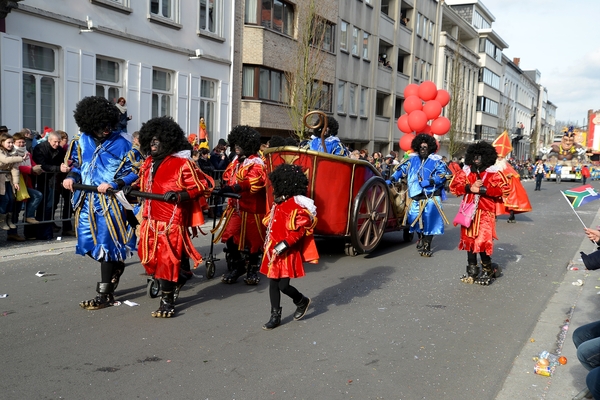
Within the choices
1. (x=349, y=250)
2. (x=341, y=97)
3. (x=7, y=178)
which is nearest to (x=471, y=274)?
(x=349, y=250)

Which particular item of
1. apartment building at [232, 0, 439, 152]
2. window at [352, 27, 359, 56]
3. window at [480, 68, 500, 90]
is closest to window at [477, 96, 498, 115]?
window at [480, 68, 500, 90]

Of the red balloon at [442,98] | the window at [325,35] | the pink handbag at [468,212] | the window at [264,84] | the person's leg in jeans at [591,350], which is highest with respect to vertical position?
the window at [325,35]

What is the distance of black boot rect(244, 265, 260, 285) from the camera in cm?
673

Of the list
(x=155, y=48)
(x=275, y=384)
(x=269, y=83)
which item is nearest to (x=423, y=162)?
(x=275, y=384)

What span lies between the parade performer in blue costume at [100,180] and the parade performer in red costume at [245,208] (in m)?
1.27

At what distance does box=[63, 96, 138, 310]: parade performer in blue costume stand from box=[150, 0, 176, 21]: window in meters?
12.0

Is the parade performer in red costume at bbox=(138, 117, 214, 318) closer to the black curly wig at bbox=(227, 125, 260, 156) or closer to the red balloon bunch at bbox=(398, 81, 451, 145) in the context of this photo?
the black curly wig at bbox=(227, 125, 260, 156)

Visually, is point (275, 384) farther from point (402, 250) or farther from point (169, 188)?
point (402, 250)

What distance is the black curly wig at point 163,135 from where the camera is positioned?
17.3 feet

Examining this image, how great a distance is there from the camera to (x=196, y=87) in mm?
18531

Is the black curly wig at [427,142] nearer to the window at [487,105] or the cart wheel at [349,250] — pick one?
the cart wheel at [349,250]

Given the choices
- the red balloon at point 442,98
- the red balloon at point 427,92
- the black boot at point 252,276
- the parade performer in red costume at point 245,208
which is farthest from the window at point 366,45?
the black boot at point 252,276

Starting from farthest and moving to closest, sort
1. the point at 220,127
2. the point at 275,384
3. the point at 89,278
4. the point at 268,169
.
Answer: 1. the point at 220,127
2. the point at 268,169
3. the point at 89,278
4. the point at 275,384

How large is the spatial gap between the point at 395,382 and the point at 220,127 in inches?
648
